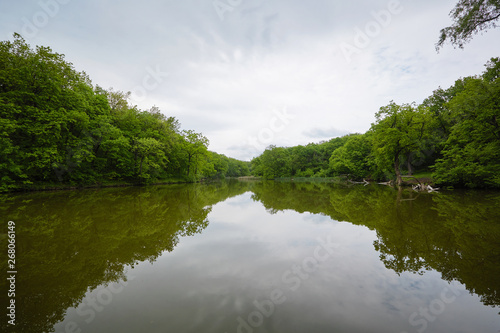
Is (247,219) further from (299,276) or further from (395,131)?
(395,131)

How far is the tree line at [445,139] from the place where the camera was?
16.0 m

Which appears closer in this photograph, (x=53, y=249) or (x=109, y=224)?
(x=53, y=249)

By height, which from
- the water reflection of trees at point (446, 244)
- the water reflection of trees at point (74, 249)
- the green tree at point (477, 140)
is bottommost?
the water reflection of trees at point (74, 249)

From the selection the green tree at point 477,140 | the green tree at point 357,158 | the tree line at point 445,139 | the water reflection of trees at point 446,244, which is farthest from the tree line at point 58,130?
the green tree at point 357,158

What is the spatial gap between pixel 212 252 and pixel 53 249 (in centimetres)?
390

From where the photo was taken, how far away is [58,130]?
1828 cm

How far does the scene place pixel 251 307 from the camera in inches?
114

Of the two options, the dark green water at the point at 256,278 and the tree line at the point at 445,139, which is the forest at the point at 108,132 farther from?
the dark green water at the point at 256,278

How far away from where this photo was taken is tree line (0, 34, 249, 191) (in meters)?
16.7

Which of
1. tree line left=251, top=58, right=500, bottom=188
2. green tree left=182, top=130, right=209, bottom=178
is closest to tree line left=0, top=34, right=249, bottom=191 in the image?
green tree left=182, top=130, right=209, bottom=178

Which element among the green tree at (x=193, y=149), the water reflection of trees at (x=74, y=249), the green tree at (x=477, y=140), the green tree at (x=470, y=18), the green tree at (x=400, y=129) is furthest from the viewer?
the green tree at (x=193, y=149)

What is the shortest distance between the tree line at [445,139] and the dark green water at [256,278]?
41.1 feet

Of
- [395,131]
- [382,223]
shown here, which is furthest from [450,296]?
[395,131]

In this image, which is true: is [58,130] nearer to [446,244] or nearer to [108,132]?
[108,132]
